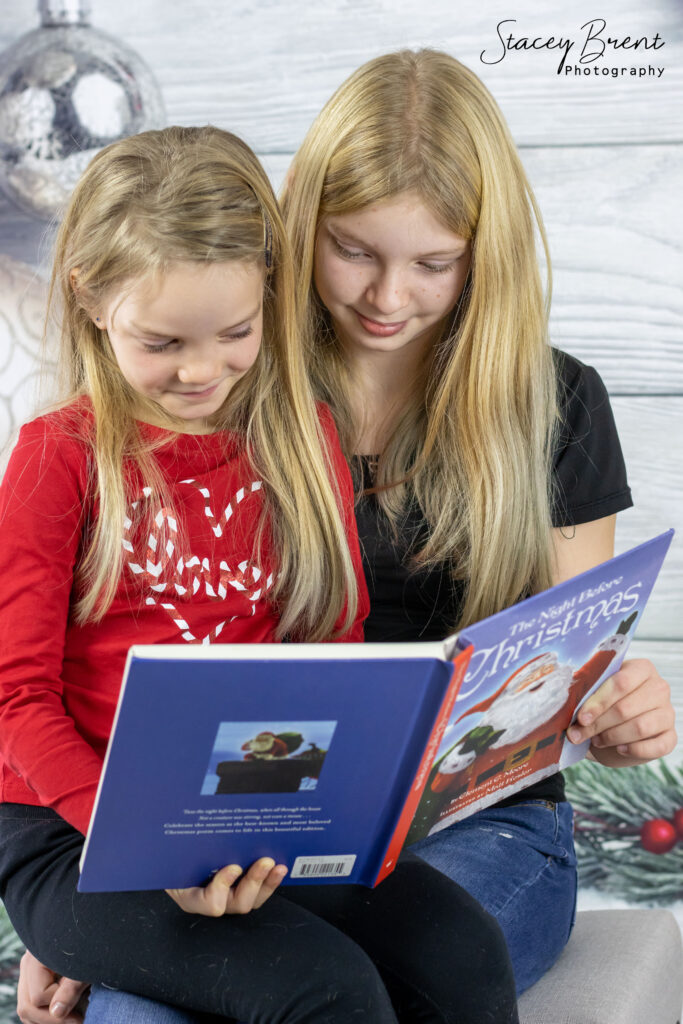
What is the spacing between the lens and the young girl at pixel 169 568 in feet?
2.60

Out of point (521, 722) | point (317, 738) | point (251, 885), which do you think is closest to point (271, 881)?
point (251, 885)

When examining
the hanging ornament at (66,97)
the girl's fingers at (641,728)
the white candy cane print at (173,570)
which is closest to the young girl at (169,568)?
the white candy cane print at (173,570)

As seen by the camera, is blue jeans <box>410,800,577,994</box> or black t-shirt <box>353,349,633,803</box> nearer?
blue jeans <box>410,800,577,994</box>

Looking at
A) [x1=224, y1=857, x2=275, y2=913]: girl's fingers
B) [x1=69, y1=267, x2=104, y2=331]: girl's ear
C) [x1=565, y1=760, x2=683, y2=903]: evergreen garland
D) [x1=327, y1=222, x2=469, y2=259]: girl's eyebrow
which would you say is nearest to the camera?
[x1=224, y1=857, x2=275, y2=913]: girl's fingers

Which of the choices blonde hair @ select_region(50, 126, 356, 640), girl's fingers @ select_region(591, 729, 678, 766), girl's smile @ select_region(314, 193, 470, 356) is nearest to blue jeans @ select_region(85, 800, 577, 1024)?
girl's fingers @ select_region(591, 729, 678, 766)

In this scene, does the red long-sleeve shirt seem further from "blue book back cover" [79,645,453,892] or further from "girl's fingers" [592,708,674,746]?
"girl's fingers" [592,708,674,746]

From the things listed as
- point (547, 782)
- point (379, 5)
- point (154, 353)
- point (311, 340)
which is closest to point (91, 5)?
point (379, 5)

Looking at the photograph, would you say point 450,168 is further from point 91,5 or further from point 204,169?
point 91,5

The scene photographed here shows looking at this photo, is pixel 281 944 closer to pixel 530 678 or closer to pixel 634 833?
pixel 530 678

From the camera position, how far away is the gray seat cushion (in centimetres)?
95

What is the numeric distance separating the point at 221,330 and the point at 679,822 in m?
1.14

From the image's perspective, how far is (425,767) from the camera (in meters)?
0.80

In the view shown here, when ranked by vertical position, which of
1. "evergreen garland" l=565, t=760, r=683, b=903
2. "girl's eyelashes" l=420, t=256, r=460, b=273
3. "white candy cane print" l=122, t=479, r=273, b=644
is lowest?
"evergreen garland" l=565, t=760, r=683, b=903

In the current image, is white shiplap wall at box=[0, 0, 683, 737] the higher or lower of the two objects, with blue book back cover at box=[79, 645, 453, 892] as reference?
higher
